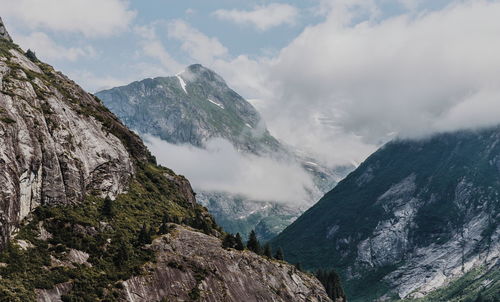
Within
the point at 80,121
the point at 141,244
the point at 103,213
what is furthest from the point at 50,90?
the point at 141,244

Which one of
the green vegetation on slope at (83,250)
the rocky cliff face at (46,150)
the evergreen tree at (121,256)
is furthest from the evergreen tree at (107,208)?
the evergreen tree at (121,256)

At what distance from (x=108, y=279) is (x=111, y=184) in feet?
159

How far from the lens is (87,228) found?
435 ft

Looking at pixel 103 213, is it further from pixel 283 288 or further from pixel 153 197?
pixel 283 288

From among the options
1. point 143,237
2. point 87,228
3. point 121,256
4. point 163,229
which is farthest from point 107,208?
point 121,256

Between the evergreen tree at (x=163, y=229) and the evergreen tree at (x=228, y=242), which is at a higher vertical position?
the evergreen tree at (x=163, y=229)

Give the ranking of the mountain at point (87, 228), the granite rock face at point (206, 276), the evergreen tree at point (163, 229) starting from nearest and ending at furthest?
the mountain at point (87, 228), the granite rock face at point (206, 276), the evergreen tree at point (163, 229)

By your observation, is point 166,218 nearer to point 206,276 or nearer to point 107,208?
point 107,208

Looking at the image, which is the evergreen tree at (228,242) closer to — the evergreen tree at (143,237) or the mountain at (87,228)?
the mountain at (87,228)

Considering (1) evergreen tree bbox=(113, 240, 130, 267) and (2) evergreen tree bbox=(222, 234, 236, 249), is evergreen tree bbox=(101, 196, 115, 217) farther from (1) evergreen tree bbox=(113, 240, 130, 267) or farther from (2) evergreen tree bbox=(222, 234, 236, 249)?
(2) evergreen tree bbox=(222, 234, 236, 249)

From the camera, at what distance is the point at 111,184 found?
6383 inches

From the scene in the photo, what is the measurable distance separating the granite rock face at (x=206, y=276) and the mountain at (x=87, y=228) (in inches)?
13.7

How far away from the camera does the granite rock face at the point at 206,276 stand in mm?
127062

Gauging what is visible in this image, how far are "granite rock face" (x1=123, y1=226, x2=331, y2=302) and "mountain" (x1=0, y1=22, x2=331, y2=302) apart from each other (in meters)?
0.35
